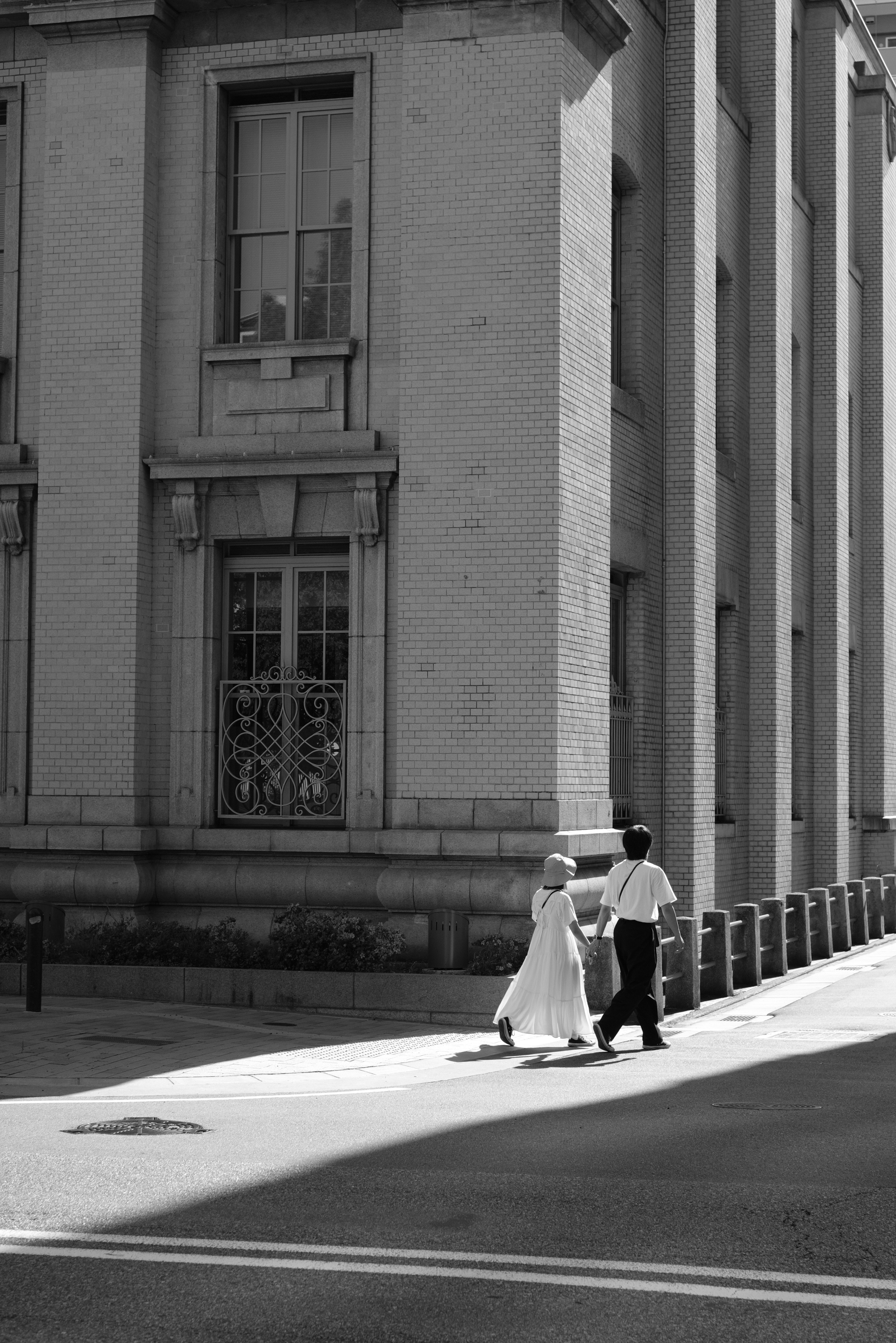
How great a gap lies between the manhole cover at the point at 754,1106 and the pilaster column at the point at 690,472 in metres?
9.68

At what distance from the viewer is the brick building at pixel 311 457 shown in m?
16.5

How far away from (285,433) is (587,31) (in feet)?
16.3

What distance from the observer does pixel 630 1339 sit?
5484 millimetres

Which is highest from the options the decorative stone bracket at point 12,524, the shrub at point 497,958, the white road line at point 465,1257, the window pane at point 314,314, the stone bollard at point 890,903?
the window pane at point 314,314

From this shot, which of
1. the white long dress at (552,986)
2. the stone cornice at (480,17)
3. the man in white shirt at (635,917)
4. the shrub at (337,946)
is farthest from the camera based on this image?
the stone cornice at (480,17)

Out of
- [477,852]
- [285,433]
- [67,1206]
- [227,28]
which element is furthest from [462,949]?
[227,28]

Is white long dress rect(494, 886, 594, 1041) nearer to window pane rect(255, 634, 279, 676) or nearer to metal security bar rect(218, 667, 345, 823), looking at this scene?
metal security bar rect(218, 667, 345, 823)

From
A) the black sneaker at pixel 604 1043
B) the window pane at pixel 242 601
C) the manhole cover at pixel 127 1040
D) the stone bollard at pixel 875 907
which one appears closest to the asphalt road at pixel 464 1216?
the black sneaker at pixel 604 1043

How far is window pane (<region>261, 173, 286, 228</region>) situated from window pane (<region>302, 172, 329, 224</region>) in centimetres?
20

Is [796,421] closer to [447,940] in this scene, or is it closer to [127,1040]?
[447,940]

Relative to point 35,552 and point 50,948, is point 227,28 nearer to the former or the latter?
point 35,552

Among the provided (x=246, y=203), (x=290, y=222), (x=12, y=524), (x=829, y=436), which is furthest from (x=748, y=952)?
(x=829, y=436)

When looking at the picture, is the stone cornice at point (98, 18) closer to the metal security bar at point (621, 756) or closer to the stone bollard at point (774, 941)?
the metal security bar at point (621, 756)

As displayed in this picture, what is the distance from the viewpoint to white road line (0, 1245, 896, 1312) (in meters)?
5.93
